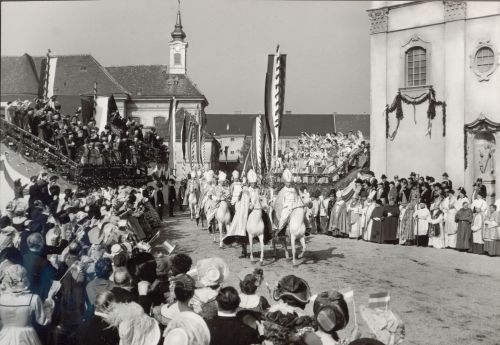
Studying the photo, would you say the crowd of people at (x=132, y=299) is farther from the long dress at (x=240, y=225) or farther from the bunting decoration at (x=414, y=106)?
the bunting decoration at (x=414, y=106)

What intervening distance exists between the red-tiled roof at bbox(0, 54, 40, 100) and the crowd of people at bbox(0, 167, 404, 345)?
1738 millimetres

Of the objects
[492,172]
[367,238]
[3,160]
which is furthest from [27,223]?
[367,238]

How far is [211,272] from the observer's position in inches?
147

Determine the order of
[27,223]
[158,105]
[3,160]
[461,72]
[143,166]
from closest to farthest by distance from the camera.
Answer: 1. [27,223]
2. [3,160]
3. [461,72]
4. [158,105]
5. [143,166]

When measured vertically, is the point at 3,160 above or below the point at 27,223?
above

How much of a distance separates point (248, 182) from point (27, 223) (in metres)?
5.04

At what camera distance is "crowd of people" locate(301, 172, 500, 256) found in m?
10.7

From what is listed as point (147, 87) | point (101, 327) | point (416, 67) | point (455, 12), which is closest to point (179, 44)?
point (101, 327)

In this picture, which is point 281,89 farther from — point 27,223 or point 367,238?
point 367,238

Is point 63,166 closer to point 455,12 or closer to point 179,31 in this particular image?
point 179,31

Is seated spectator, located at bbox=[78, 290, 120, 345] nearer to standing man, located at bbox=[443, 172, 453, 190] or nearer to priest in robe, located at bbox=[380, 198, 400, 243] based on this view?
standing man, located at bbox=[443, 172, 453, 190]

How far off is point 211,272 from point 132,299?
577mm

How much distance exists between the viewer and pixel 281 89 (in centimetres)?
719

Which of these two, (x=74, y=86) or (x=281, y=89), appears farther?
(x=74, y=86)
